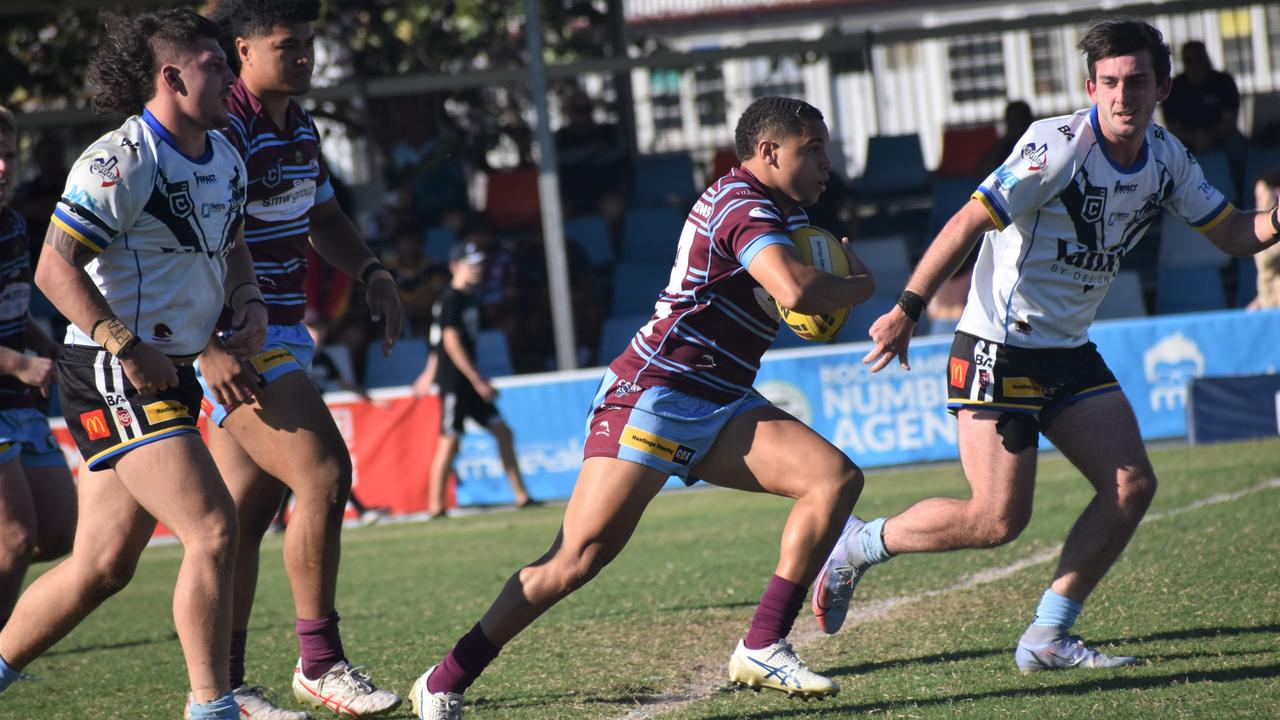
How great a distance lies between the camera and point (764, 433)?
4.51 m

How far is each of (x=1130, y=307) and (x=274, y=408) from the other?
10.5 metres

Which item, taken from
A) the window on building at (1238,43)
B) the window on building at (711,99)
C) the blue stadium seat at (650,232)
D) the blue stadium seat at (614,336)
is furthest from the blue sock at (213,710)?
the window on building at (1238,43)

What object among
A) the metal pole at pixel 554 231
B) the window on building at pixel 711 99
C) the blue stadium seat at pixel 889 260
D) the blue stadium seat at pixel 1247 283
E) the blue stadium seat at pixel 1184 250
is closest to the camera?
the metal pole at pixel 554 231

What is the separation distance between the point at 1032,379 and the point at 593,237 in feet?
37.7

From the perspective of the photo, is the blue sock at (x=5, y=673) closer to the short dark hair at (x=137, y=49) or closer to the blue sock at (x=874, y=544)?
the short dark hair at (x=137, y=49)

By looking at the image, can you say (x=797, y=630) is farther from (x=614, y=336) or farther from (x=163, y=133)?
(x=614, y=336)

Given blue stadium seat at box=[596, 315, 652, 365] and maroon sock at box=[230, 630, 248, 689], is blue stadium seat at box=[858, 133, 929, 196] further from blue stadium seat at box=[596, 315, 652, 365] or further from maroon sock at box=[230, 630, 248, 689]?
maroon sock at box=[230, 630, 248, 689]

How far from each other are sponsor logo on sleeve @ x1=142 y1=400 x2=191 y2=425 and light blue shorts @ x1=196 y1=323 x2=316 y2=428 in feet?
1.32

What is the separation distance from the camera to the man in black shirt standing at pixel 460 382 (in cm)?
1185

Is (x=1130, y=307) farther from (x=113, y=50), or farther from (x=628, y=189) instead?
(x=113, y=50)

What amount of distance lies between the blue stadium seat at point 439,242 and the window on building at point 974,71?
325 inches

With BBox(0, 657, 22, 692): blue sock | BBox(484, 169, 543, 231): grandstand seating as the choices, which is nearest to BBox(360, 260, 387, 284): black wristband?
BBox(0, 657, 22, 692): blue sock

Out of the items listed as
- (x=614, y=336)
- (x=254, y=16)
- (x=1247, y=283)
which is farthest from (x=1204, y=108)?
(x=254, y=16)

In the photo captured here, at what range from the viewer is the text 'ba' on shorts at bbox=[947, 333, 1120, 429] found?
4.99 metres
